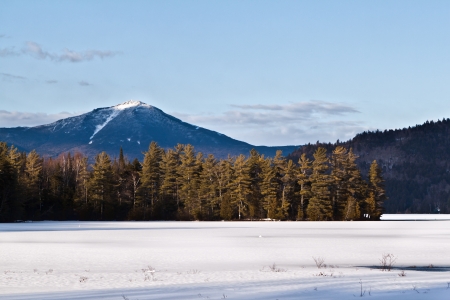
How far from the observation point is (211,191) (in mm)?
88875

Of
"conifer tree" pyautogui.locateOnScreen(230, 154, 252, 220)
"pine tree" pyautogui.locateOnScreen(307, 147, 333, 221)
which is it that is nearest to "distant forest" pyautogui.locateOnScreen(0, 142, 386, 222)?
"conifer tree" pyautogui.locateOnScreen(230, 154, 252, 220)

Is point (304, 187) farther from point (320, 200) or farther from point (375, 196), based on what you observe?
point (375, 196)

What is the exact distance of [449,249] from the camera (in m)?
30.8

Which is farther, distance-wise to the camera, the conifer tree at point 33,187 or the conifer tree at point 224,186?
the conifer tree at point 224,186

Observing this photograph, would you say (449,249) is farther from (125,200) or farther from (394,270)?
(125,200)

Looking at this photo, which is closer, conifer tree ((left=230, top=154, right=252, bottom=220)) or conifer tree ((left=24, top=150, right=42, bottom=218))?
conifer tree ((left=24, top=150, right=42, bottom=218))

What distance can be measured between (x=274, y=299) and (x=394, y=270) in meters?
8.69

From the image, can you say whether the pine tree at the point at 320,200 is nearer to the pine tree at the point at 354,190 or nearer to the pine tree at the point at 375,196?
the pine tree at the point at 354,190

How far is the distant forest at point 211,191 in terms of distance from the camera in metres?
87.6

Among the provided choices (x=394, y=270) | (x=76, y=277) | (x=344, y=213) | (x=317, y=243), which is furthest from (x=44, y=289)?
(x=344, y=213)

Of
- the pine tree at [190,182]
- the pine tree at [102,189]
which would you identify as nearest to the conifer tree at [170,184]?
the pine tree at [190,182]

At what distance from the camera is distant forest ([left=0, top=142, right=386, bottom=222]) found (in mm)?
87562

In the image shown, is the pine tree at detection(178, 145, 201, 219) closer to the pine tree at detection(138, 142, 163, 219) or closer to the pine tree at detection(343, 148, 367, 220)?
the pine tree at detection(138, 142, 163, 219)

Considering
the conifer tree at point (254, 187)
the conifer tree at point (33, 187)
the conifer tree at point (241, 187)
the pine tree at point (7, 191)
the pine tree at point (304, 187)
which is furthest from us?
the conifer tree at point (254, 187)
